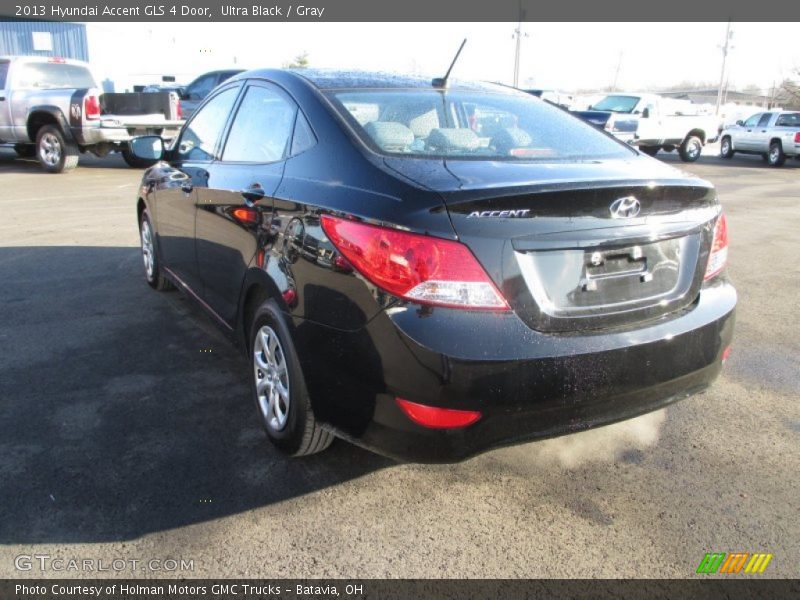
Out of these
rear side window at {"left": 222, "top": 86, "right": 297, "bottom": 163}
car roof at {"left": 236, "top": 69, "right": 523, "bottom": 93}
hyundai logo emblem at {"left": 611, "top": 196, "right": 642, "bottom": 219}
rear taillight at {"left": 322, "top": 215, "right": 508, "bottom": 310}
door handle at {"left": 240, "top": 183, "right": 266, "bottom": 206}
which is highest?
car roof at {"left": 236, "top": 69, "right": 523, "bottom": 93}

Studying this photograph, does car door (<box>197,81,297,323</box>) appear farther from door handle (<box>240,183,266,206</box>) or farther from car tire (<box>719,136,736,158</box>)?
car tire (<box>719,136,736,158</box>)

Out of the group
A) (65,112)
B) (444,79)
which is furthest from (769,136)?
(444,79)

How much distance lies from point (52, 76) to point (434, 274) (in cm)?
1353

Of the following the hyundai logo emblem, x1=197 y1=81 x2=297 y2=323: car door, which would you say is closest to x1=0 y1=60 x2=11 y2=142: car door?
x1=197 y1=81 x2=297 y2=323: car door

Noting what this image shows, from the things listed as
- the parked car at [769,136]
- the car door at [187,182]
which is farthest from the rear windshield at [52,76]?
the parked car at [769,136]

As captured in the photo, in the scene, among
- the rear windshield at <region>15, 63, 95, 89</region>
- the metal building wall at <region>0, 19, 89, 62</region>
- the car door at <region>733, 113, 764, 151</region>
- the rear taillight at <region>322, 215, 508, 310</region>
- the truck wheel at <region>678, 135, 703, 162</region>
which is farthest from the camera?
the metal building wall at <region>0, 19, 89, 62</region>

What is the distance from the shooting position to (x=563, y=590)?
2.25 meters

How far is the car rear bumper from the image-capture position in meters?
2.20

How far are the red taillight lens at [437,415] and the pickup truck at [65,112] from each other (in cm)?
1191

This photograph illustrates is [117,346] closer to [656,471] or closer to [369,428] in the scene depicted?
[369,428]

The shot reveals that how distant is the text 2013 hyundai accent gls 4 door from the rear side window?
0.08ft

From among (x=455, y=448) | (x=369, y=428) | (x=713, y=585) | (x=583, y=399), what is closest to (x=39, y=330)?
(x=369, y=428)

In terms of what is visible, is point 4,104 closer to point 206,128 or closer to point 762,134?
point 206,128

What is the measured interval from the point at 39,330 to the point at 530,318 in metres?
3.65
